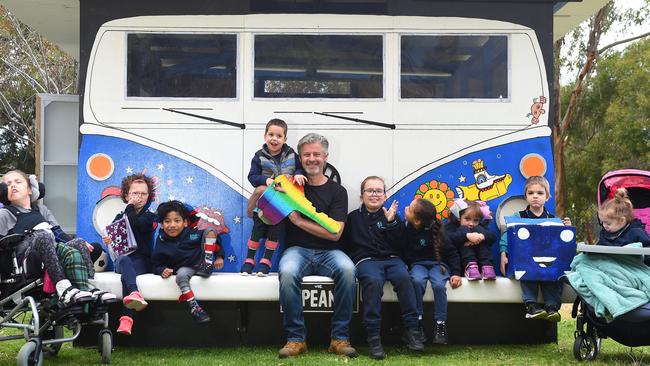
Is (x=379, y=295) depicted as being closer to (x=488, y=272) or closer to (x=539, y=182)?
(x=488, y=272)

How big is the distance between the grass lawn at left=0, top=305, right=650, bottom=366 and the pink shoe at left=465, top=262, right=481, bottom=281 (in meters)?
→ 0.60

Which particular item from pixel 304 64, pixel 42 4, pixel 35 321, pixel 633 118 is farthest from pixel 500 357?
pixel 633 118

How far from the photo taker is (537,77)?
6793mm

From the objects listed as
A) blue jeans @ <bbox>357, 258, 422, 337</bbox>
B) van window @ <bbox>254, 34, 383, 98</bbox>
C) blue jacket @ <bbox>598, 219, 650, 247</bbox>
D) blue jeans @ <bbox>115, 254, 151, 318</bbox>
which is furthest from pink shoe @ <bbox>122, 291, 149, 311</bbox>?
blue jacket @ <bbox>598, 219, 650, 247</bbox>

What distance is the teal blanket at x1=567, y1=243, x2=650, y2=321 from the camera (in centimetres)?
573

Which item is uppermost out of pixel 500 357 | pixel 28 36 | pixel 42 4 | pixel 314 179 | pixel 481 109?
pixel 28 36

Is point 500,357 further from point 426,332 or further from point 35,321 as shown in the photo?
point 35,321

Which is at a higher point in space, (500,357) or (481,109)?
(481,109)

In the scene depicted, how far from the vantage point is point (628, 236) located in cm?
612

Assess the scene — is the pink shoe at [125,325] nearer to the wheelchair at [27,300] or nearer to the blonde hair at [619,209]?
the wheelchair at [27,300]

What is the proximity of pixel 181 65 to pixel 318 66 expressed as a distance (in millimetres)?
1087

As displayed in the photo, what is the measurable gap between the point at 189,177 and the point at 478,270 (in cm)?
235

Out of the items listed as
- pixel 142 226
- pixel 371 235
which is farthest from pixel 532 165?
pixel 142 226

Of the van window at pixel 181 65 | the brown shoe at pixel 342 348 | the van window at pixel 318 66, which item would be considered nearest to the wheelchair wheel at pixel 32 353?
→ the brown shoe at pixel 342 348
